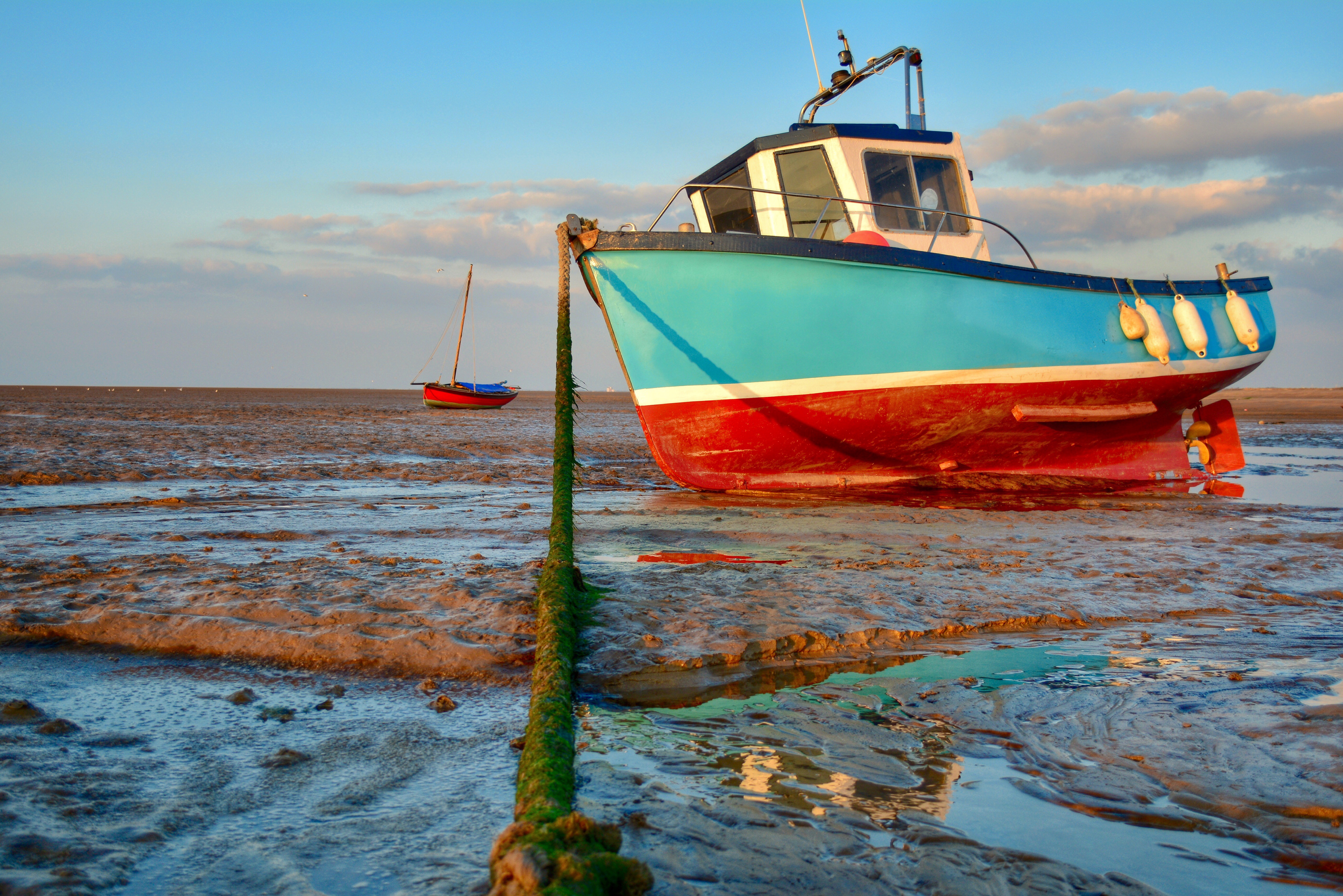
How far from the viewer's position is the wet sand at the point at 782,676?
151 cm

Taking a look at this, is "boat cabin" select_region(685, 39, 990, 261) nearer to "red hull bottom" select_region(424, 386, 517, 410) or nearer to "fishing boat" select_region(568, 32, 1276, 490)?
"fishing boat" select_region(568, 32, 1276, 490)

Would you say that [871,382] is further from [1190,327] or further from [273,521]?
[273,521]

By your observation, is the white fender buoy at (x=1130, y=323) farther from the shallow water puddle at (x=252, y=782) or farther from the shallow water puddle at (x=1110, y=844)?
the shallow water puddle at (x=252, y=782)

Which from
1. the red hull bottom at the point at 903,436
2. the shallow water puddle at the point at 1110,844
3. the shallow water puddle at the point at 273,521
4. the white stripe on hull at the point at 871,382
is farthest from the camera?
the red hull bottom at the point at 903,436

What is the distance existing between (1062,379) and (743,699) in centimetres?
619

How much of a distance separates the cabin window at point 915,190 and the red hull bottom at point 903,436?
188 cm

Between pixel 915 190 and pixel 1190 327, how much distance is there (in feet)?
9.91

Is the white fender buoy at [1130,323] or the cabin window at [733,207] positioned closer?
the white fender buoy at [1130,323]

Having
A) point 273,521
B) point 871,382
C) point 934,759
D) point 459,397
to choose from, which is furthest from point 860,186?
point 459,397

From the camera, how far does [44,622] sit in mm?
2914

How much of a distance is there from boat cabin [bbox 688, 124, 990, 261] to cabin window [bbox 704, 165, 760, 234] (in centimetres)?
1

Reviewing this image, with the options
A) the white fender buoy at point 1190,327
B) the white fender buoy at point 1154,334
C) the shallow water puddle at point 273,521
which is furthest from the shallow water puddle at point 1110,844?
the white fender buoy at point 1190,327

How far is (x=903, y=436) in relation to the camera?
24.1ft

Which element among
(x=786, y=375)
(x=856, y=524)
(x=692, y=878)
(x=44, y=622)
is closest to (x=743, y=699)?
(x=692, y=878)
